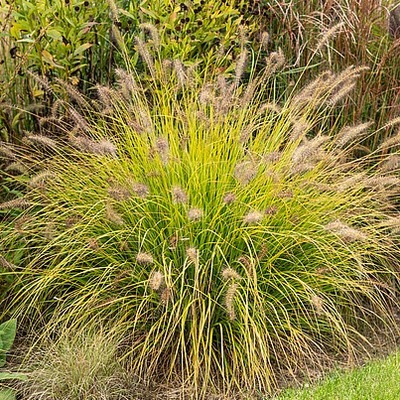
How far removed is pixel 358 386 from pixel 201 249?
1.11 metres

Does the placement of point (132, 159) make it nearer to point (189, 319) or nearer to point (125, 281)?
point (125, 281)

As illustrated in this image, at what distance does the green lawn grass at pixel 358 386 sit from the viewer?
13.2 ft

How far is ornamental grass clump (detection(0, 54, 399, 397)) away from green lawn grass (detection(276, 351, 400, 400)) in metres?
0.15

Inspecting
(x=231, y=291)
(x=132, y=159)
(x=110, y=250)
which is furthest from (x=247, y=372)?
Result: (x=132, y=159)

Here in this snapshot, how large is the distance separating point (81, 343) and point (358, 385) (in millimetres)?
1489

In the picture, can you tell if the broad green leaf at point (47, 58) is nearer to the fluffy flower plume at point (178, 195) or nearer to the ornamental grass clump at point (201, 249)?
the ornamental grass clump at point (201, 249)

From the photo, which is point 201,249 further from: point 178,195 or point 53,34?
point 53,34

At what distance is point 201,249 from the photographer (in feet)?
14.0

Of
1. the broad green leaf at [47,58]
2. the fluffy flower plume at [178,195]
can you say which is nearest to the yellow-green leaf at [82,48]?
the broad green leaf at [47,58]

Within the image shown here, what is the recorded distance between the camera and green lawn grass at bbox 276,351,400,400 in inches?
158

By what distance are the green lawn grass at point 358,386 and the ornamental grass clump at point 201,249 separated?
150 mm

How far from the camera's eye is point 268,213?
4.16 metres

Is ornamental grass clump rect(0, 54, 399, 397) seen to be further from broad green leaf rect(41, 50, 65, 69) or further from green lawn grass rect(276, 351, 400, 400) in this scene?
broad green leaf rect(41, 50, 65, 69)

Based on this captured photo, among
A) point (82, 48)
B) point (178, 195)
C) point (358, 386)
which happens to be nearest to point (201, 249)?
point (178, 195)
